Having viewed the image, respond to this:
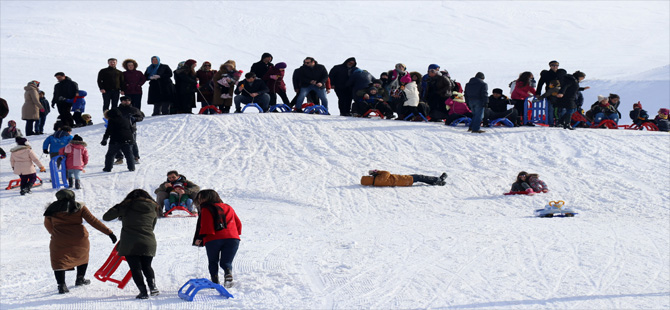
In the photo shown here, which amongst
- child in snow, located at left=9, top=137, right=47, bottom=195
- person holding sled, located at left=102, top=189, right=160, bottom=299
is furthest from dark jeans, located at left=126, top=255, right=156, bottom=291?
child in snow, located at left=9, top=137, right=47, bottom=195

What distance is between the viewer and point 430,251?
956 centimetres

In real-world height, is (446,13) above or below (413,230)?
above

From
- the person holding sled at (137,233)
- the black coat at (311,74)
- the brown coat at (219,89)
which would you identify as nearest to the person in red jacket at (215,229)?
the person holding sled at (137,233)

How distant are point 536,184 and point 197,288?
8115 mm

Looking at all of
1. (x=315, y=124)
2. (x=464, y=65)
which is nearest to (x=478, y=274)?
(x=315, y=124)

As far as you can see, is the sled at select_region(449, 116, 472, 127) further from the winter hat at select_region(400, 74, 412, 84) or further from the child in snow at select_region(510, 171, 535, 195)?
the child in snow at select_region(510, 171, 535, 195)

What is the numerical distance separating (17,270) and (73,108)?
34.7 ft

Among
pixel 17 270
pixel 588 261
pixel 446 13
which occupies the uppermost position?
pixel 446 13

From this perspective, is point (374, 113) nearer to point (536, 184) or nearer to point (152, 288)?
point (536, 184)

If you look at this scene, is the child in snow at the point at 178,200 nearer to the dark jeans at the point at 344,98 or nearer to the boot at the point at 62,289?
the boot at the point at 62,289

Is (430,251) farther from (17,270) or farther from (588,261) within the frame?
(17,270)

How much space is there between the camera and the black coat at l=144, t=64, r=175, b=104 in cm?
1873

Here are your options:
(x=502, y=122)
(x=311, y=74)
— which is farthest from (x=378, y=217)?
(x=502, y=122)

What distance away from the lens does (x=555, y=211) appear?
40.2 ft
